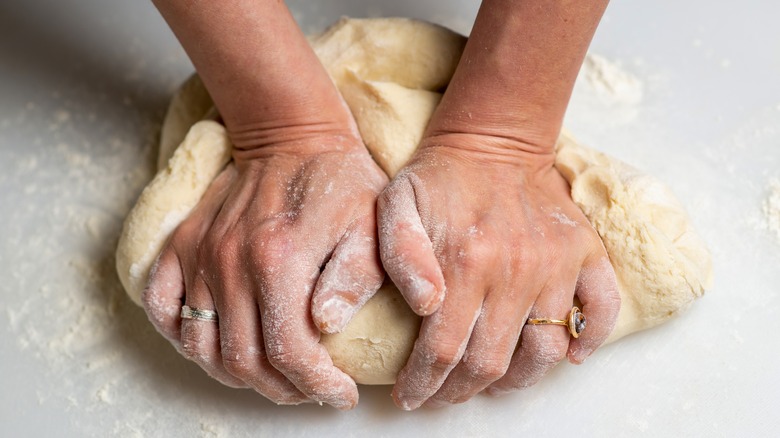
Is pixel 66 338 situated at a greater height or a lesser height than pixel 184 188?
lesser

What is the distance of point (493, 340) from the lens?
1178mm

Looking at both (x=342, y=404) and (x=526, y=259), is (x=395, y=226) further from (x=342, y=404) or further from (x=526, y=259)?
(x=342, y=404)

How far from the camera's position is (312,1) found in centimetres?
197

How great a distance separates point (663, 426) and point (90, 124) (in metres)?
1.39

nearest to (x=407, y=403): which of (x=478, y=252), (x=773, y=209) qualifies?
(x=478, y=252)

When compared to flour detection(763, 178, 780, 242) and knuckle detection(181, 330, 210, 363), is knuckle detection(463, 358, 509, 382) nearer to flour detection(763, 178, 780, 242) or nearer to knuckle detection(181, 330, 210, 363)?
knuckle detection(181, 330, 210, 363)

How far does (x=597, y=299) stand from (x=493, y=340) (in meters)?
0.19

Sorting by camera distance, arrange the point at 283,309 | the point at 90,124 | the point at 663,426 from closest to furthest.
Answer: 1. the point at 283,309
2. the point at 663,426
3. the point at 90,124

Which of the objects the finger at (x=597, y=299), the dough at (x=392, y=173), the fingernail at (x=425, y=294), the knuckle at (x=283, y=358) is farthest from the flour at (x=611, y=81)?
the knuckle at (x=283, y=358)

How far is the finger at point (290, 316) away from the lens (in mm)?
1156

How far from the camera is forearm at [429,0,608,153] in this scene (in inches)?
48.2

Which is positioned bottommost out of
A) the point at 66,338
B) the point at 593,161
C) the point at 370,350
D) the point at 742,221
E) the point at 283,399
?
the point at 66,338

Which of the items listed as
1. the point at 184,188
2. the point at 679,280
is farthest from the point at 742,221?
the point at 184,188

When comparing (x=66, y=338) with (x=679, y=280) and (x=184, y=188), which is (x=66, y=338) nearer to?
(x=184, y=188)
